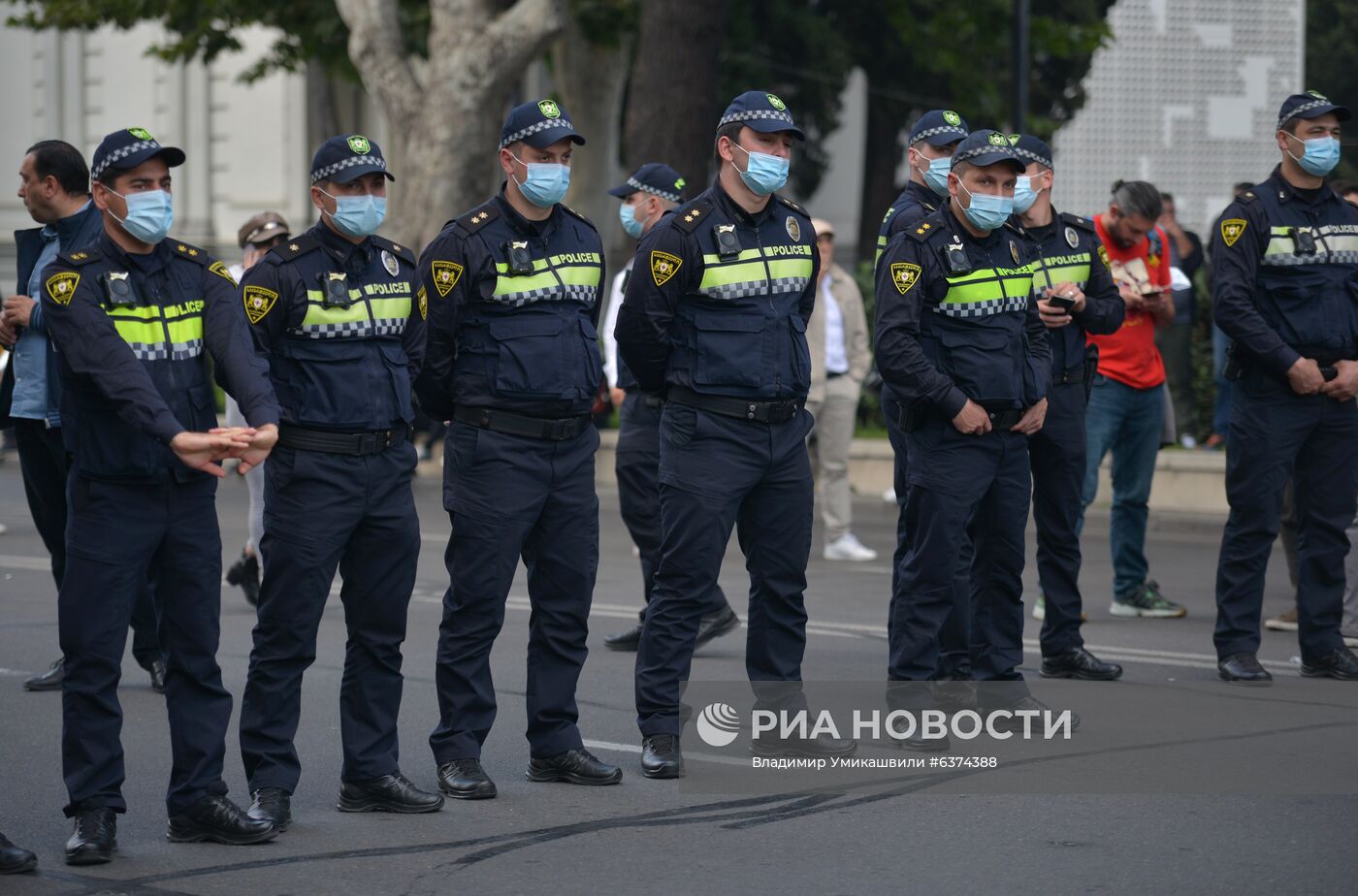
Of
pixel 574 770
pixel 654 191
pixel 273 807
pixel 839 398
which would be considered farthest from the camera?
pixel 839 398

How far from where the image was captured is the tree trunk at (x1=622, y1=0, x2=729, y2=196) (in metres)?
17.5

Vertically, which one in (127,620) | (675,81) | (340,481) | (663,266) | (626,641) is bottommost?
(626,641)

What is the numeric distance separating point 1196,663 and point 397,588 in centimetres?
398

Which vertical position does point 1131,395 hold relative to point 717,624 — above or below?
above

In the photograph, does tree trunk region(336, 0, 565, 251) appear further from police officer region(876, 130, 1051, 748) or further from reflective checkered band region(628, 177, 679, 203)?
police officer region(876, 130, 1051, 748)

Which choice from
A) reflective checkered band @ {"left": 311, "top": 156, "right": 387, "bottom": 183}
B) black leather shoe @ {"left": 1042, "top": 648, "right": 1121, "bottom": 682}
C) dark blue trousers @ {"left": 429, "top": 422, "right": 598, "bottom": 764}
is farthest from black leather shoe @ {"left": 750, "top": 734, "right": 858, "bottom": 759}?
reflective checkered band @ {"left": 311, "top": 156, "right": 387, "bottom": 183}

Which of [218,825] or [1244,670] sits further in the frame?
[1244,670]

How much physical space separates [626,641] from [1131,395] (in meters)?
2.80

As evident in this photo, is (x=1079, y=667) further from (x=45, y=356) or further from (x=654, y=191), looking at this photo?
(x=45, y=356)

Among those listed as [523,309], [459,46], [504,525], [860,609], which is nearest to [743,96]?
[523,309]

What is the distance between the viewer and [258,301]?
5.80 metres

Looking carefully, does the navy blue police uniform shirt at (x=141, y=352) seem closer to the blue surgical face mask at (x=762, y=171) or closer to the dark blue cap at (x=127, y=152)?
the dark blue cap at (x=127, y=152)

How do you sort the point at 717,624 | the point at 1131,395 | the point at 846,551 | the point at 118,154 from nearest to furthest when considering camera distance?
the point at 118,154, the point at 717,624, the point at 1131,395, the point at 846,551

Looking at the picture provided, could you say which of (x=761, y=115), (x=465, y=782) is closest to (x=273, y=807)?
(x=465, y=782)
